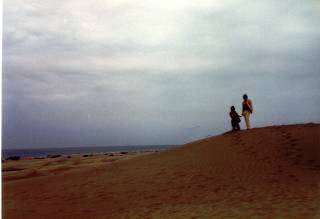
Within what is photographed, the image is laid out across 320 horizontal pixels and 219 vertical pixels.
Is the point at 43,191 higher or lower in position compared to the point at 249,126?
lower

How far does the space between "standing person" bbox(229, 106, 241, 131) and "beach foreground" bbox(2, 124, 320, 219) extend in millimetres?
465

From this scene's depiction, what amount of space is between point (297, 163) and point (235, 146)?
3.02 meters

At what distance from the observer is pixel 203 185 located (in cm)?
1167

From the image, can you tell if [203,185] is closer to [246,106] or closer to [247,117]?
[246,106]

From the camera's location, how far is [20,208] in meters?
11.5

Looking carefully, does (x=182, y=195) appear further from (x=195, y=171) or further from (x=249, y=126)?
(x=249, y=126)

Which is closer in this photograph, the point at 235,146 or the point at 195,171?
the point at 195,171

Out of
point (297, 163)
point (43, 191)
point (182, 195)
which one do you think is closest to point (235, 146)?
point (297, 163)

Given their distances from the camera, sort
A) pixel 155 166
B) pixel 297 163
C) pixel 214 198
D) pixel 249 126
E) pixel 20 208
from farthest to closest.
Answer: pixel 249 126 → pixel 155 166 → pixel 297 163 → pixel 20 208 → pixel 214 198

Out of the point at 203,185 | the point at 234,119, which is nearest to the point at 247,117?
the point at 234,119

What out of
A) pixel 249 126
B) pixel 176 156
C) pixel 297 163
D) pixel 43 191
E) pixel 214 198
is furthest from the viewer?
pixel 249 126

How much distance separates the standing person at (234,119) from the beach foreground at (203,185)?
465mm

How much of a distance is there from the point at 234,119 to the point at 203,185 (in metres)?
5.51

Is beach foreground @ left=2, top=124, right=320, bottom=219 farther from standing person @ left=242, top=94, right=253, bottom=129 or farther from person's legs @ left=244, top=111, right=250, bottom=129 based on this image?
standing person @ left=242, top=94, right=253, bottom=129
